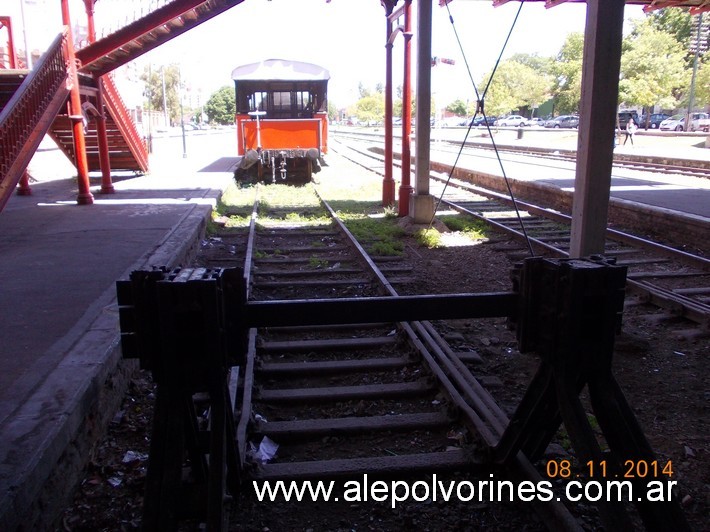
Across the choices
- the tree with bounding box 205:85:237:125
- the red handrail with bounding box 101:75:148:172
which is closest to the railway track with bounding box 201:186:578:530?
the red handrail with bounding box 101:75:148:172

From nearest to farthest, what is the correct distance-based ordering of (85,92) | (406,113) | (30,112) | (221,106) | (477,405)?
1. (477,405)
2. (30,112)
3. (406,113)
4. (85,92)
5. (221,106)

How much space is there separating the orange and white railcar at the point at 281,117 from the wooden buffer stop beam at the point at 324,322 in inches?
596

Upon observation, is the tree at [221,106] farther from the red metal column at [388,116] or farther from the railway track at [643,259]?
the railway track at [643,259]

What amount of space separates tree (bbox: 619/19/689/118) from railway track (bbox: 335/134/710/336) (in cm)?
3274

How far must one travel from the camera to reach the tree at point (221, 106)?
10506 cm

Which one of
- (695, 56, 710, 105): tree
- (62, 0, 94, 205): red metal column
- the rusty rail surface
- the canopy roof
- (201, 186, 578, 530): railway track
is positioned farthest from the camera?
(695, 56, 710, 105): tree

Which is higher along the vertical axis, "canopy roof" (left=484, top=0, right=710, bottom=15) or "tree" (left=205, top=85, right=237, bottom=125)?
"tree" (left=205, top=85, right=237, bottom=125)

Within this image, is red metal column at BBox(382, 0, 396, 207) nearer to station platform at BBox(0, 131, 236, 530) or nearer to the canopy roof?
the canopy roof

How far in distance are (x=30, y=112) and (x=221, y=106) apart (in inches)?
4001

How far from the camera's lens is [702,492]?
3.26 metres

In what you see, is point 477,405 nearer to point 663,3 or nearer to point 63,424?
point 63,424

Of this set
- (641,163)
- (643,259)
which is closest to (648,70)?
(641,163)

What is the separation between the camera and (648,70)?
43.5m

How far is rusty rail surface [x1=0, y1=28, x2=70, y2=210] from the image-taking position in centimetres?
831
